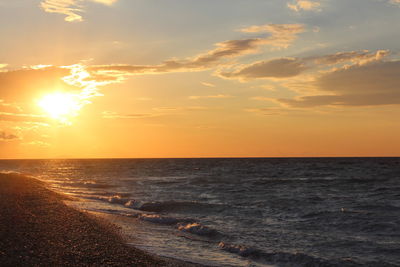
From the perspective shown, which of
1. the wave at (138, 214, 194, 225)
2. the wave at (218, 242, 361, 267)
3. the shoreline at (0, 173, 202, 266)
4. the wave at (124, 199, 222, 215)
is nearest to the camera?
the shoreline at (0, 173, 202, 266)

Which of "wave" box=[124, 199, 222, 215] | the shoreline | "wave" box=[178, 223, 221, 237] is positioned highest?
the shoreline

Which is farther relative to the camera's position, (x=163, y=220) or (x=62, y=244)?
(x=163, y=220)

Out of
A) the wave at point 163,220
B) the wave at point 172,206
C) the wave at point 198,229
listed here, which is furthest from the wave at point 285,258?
the wave at point 172,206

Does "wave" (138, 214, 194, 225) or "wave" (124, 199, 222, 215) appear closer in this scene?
"wave" (138, 214, 194, 225)

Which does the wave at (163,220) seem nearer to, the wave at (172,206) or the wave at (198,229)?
the wave at (198,229)

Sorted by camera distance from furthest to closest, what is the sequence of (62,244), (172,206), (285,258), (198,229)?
(172,206)
(198,229)
(285,258)
(62,244)

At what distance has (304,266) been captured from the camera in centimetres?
1548

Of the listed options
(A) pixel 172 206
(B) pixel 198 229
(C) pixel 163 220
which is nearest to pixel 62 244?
(B) pixel 198 229

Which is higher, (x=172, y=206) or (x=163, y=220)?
(x=163, y=220)

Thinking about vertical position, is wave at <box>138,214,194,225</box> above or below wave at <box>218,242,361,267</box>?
below

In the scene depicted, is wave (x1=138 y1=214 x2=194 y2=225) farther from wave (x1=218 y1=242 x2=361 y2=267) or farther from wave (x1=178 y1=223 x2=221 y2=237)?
wave (x1=218 y1=242 x2=361 y2=267)

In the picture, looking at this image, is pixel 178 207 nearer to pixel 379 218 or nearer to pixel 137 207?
pixel 137 207

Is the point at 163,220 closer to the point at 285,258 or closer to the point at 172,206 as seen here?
the point at 172,206

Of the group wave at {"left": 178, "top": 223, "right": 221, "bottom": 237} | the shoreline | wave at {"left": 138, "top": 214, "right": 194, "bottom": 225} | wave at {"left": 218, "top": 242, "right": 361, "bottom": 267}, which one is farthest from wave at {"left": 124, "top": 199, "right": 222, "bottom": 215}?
wave at {"left": 218, "top": 242, "right": 361, "bottom": 267}
